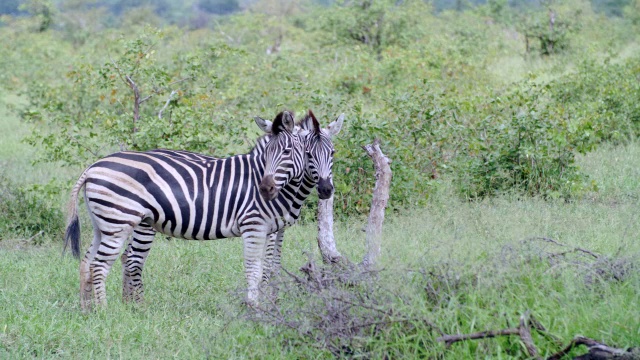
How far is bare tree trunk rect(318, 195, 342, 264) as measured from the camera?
5488mm

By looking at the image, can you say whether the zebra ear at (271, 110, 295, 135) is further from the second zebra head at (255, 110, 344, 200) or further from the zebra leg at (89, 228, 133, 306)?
the zebra leg at (89, 228, 133, 306)

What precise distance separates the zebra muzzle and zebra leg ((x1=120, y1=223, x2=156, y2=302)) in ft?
3.32

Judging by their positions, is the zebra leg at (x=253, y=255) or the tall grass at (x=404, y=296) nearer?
the tall grass at (x=404, y=296)

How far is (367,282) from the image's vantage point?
4.45 meters

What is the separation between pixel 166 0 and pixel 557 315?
3050 inches

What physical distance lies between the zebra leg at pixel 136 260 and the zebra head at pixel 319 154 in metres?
1.31

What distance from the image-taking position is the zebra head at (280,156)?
5.47 meters

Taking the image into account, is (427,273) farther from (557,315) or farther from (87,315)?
(87,315)

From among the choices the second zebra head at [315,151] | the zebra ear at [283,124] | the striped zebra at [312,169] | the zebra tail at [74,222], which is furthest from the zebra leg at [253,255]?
the zebra tail at [74,222]

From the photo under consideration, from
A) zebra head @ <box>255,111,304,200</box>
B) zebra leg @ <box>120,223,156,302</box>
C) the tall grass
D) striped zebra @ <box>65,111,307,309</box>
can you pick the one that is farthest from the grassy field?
zebra head @ <box>255,111,304,200</box>

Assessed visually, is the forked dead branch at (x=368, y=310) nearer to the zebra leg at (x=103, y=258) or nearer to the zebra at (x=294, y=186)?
the zebra at (x=294, y=186)

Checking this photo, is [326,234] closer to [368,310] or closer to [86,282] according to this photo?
[368,310]

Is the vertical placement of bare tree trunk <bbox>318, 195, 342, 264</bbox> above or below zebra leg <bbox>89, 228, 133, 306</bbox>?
above

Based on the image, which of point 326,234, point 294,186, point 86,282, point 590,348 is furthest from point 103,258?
point 590,348
